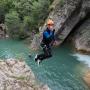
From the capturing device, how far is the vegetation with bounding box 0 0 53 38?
48.4 metres

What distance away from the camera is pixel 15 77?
12.3 m

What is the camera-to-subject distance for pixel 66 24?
42.4m

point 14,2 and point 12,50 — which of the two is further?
point 14,2

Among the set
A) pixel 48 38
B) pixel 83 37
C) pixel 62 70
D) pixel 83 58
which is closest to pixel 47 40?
pixel 48 38

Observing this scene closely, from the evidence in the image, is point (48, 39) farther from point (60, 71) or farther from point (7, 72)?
point (60, 71)

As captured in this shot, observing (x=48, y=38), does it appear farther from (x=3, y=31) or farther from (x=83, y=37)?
(x=3, y=31)

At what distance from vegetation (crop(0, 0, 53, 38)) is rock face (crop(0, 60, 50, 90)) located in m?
34.1

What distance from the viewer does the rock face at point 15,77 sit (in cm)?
1153

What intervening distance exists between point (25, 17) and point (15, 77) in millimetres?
40358

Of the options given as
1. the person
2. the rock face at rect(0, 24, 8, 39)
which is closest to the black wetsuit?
the person

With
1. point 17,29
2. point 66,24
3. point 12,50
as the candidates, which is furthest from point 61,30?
point 17,29

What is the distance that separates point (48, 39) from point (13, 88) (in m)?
5.13

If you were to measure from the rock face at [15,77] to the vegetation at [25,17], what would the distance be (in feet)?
112

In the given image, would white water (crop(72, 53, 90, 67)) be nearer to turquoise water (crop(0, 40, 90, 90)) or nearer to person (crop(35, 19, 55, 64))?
turquoise water (crop(0, 40, 90, 90))
